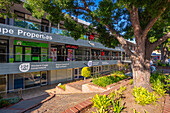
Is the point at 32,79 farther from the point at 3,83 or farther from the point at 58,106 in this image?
the point at 58,106

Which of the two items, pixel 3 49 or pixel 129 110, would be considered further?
pixel 3 49

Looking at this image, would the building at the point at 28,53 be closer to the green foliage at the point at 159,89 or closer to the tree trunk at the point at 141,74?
the tree trunk at the point at 141,74

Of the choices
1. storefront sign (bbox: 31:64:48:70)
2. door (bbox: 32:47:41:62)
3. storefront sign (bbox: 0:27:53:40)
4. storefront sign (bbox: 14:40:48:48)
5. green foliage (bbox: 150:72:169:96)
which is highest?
storefront sign (bbox: 0:27:53:40)

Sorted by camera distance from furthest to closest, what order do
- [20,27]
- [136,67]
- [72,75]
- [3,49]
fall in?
[72,75] < [3,49] < [20,27] < [136,67]

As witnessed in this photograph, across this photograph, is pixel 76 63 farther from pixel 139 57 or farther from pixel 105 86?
pixel 139 57

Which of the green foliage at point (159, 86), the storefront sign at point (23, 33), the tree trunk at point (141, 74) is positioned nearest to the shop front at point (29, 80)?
the storefront sign at point (23, 33)

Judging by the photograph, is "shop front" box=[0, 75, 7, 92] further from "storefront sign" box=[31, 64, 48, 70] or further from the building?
"storefront sign" box=[31, 64, 48, 70]

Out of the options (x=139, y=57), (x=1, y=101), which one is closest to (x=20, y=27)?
(x=1, y=101)

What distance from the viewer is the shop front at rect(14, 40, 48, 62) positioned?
12.3 metres

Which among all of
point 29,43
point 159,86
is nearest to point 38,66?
point 29,43

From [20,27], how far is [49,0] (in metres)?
5.71

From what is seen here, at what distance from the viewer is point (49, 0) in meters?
6.96

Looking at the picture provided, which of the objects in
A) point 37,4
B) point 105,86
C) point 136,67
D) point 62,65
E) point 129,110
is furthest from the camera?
point 62,65

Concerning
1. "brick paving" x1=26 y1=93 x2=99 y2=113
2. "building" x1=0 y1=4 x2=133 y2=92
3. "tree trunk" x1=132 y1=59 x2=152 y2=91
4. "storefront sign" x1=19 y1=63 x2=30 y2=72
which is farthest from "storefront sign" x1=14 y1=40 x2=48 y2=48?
"tree trunk" x1=132 y1=59 x2=152 y2=91
